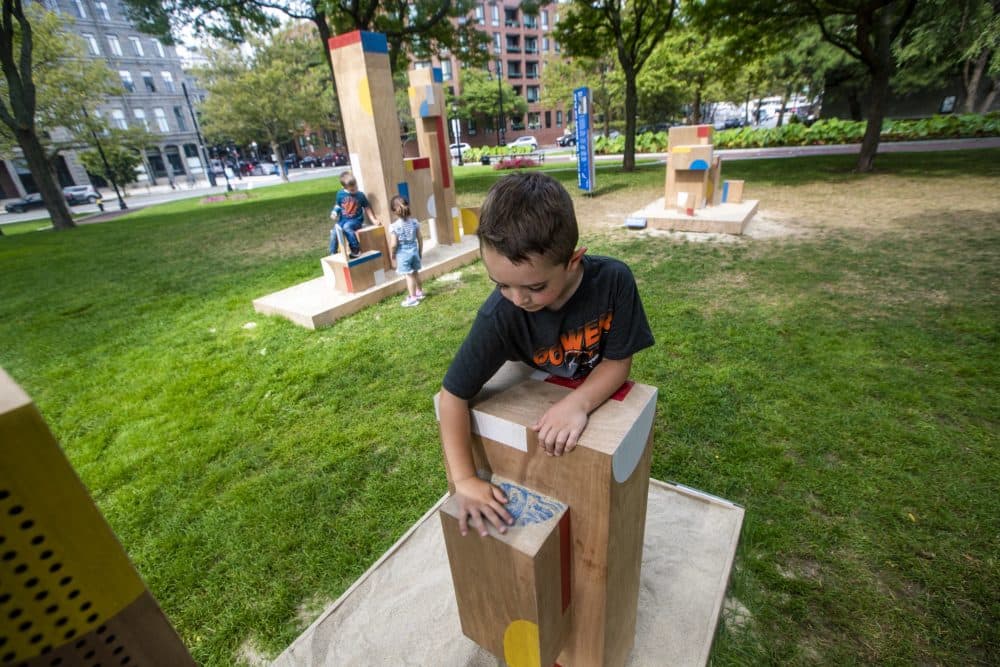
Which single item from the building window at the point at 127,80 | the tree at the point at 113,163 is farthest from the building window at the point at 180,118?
the tree at the point at 113,163

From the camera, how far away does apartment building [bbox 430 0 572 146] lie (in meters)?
48.6

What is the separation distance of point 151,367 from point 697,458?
17.1 ft

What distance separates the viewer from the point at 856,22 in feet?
37.5

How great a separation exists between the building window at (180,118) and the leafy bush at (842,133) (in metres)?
44.8

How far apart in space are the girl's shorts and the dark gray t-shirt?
456 cm

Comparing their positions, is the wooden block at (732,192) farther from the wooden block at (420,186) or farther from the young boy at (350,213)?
the young boy at (350,213)

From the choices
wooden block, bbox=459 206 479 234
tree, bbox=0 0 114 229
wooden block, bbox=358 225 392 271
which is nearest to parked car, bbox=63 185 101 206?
tree, bbox=0 0 114 229

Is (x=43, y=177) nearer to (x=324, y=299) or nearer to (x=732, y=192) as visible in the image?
(x=324, y=299)

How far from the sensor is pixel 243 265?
840 centimetres

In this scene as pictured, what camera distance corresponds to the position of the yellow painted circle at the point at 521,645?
56.6 inches

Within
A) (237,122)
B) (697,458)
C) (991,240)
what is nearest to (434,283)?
(697,458)

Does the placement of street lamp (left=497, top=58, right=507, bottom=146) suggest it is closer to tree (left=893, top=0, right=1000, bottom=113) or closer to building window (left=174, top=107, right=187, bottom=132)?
tree (left=893, top=0, right=1000, bottom=113)

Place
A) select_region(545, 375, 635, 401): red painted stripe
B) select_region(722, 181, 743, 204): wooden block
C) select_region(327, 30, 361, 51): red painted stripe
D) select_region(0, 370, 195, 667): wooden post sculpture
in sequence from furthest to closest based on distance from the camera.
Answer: select_region(722, 181, 743, 204): wooden block, select_region(327, 30, 361, 51): red painted stripe, select_region(545, 375, 635, 401): red painted stripe, select_region(0, 370, 195, 667): wooden post sculpture

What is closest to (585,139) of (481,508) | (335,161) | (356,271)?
(356,271)
